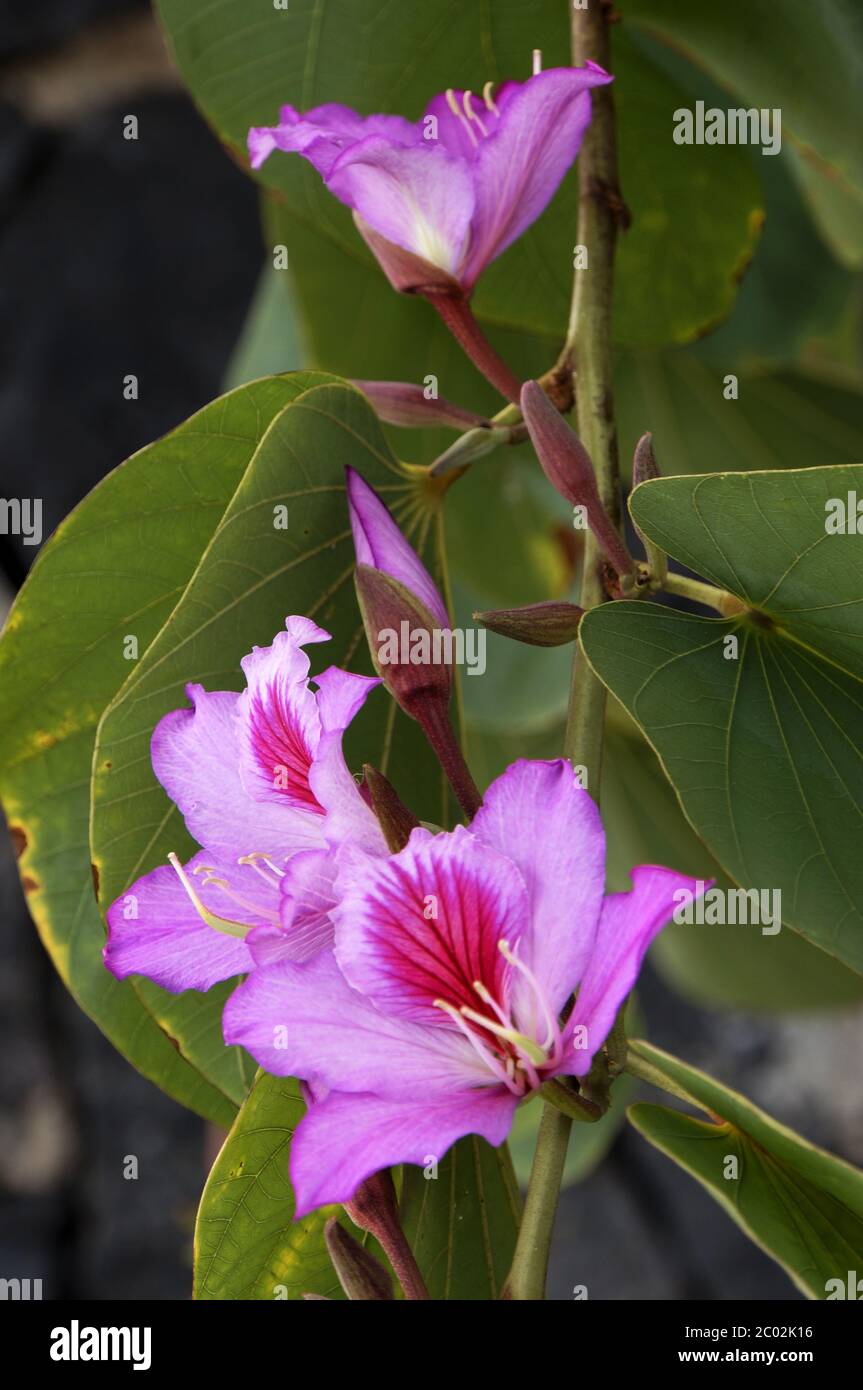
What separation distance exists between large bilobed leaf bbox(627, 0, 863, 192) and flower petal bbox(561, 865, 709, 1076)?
0.45 meters

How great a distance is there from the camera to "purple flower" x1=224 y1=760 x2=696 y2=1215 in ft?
1.01

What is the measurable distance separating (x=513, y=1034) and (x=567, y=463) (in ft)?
0.51

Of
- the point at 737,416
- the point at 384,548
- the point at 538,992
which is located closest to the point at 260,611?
the point at 384,548

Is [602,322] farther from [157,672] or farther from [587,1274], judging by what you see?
[587,1274]

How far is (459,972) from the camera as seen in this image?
325mm

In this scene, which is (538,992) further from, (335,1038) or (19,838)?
(19,838)

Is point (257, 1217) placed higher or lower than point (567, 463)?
lower

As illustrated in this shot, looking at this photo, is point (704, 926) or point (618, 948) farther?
point (704, 926)

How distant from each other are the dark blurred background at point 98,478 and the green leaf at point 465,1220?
1631 millimetres

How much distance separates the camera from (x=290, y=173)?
2.13 ft

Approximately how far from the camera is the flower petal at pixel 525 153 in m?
0.43

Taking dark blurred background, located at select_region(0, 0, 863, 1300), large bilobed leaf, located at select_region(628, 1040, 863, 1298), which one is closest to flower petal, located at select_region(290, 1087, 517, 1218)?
large bilobed leaf, located at select_region(628, 1040, 863, 1298)

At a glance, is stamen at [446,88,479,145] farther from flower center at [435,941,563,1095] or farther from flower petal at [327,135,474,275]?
flower center at [435,941,563,1095]
